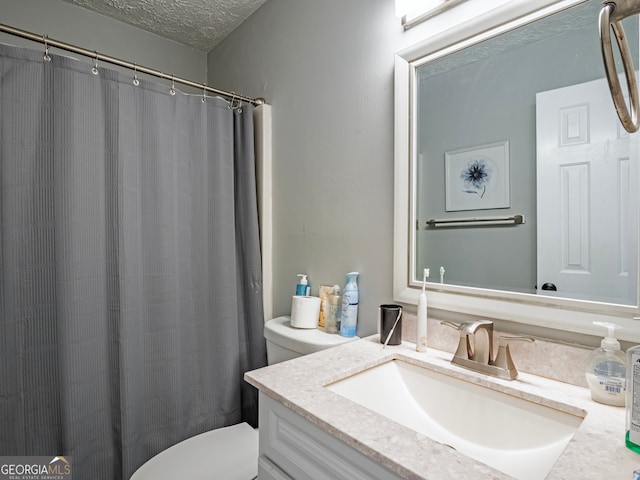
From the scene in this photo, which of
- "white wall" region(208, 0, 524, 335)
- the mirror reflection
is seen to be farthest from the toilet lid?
the mirror reflection

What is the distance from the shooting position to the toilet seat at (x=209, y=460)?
110 cm

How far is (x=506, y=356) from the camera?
857mm

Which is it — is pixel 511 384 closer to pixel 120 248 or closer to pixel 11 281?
pixel 120 248

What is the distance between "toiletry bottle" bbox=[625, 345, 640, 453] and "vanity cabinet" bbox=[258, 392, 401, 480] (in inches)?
14.8

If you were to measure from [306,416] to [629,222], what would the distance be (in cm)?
78

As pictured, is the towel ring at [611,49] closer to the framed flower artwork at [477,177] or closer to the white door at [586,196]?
the white door at [586,196]

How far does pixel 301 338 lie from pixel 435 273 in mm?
518

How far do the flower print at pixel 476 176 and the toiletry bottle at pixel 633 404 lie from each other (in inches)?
20.8

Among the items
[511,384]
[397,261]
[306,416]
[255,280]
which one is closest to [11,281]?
[255,280]

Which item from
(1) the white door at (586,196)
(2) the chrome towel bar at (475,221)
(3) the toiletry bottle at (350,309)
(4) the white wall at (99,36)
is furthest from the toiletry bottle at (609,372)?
(4) the white wall at (99,36)

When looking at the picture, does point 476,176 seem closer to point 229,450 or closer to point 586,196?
point 586,196

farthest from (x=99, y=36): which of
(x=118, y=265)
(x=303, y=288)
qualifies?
(x=303, y=288)

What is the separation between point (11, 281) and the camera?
1.16m

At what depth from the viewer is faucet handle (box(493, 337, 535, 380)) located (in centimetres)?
85
